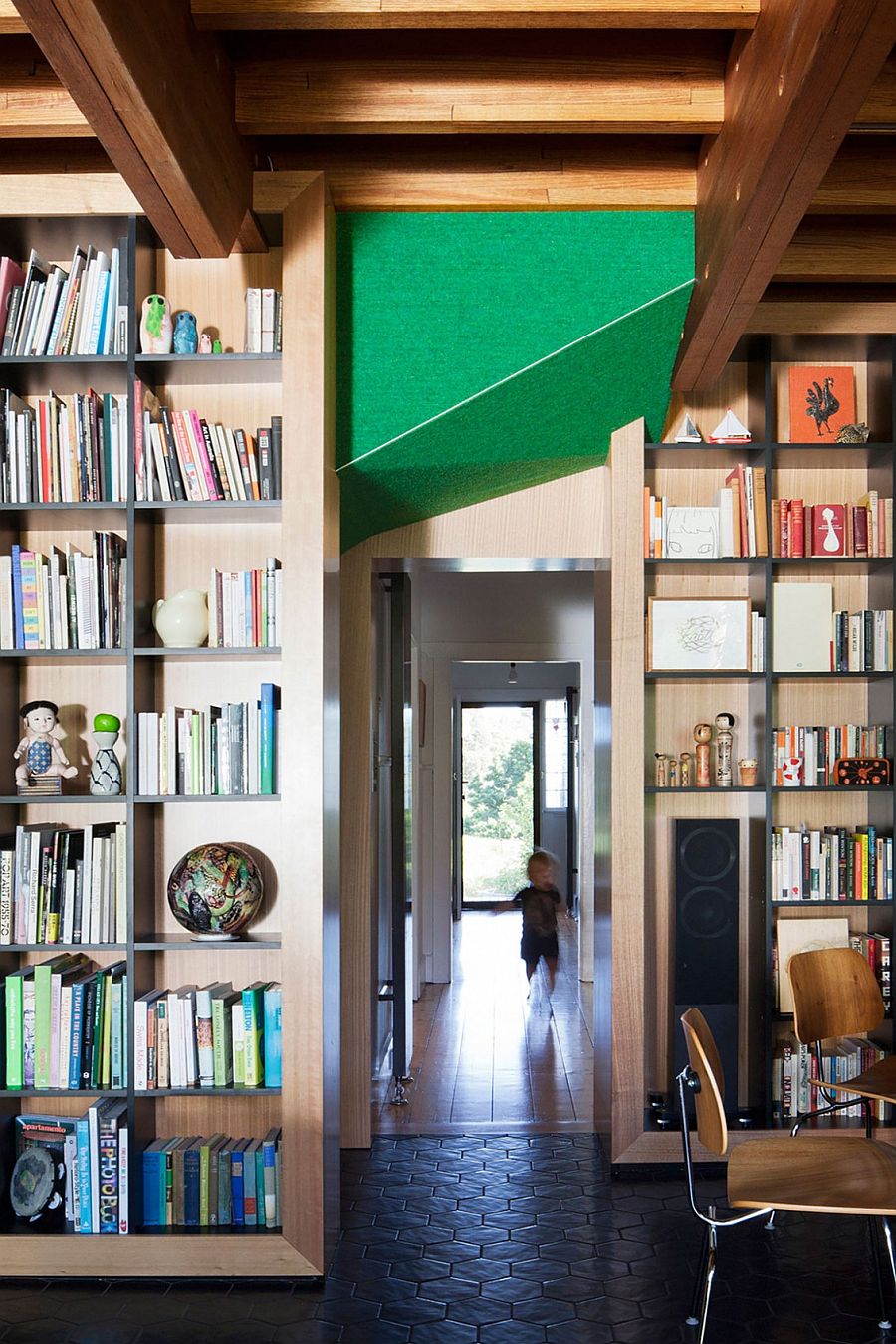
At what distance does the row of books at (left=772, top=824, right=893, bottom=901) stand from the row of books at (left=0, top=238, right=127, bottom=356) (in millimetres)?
2819

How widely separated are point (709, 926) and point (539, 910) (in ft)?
8.85

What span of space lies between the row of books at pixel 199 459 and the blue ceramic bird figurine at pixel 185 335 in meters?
0.16

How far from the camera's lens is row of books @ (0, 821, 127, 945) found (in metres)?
3.46

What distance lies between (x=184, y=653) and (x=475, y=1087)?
9.47 feet

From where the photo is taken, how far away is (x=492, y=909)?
39.2 feet

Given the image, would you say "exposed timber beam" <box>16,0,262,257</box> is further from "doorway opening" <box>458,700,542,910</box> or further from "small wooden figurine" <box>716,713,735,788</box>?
"doorway opening" <box>458,700,542,910</box>

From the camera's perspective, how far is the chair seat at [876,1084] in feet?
11.5

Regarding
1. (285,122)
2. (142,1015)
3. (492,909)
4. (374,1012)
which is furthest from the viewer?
(492,909)

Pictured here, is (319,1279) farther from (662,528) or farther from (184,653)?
(662,528)

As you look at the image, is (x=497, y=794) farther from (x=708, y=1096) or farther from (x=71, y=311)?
(x=708, y=1096)

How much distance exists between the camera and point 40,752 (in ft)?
11.6

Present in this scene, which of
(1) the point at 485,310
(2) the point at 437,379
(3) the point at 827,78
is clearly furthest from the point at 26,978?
(3) the point at 827,78

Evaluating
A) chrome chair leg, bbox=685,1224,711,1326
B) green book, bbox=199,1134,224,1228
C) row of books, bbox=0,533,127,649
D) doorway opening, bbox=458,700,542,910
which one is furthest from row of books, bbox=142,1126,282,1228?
doorway opening, bbox=458,700,542,910

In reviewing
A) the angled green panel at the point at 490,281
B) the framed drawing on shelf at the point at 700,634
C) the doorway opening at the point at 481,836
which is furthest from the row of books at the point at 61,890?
the framed drawing on shelf at the point at 700,634
